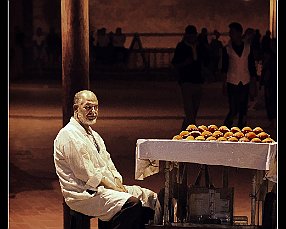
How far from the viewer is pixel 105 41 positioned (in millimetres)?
34688

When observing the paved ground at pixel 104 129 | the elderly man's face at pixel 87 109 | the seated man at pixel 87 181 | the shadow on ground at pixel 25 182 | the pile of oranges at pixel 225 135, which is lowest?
the shadow on ground at pixel 25 182

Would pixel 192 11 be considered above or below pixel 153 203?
above

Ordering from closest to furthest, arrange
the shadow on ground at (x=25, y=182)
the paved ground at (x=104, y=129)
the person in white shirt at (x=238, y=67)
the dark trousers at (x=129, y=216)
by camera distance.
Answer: the dark trousers at (x=129, y=216)
the paved ground at (x=104, y=129)
the shadow on ground at (x=25, y=182)
the person in white shirt at (x=238, y=67)

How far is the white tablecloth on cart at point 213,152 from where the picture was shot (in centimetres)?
772

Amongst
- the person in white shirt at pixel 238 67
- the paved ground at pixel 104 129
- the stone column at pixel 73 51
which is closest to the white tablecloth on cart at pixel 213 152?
the stone column at pixel 73 51

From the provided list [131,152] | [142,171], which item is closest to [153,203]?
[142,171]

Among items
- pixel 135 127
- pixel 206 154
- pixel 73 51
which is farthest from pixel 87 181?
pixel 135 127

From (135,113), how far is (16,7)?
16.7m

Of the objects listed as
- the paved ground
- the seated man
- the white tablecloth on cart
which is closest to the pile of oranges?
the white tablecloth on cart

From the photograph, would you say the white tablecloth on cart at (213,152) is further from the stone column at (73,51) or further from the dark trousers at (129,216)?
the stone column at (73,51)

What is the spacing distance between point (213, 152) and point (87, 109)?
35.6 inches

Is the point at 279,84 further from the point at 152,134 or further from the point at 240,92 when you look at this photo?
the point at 152,134

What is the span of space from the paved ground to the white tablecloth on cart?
5.65ft

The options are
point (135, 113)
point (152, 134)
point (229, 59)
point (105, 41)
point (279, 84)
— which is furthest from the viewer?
point (105, 41)
